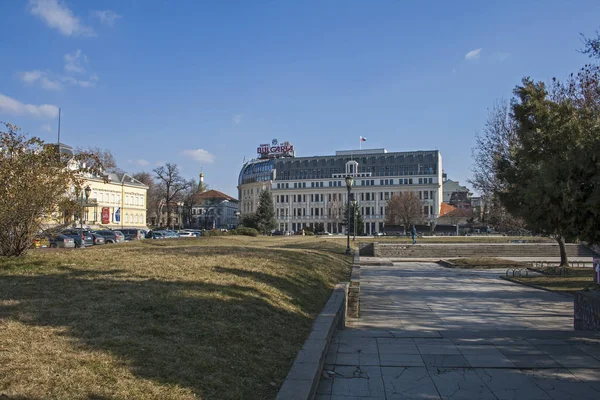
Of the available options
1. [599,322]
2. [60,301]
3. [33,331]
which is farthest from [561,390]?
[60,301]

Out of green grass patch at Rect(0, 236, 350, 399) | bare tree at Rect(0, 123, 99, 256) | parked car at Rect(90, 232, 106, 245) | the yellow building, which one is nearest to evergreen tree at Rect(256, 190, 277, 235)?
the yellow building

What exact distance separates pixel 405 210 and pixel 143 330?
75805 mm

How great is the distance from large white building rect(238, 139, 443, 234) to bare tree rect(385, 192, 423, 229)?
2191 cm

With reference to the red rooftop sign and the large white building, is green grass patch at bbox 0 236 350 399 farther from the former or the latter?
the red rooftop sign

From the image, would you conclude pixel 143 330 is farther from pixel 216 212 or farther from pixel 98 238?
pixel 216 212

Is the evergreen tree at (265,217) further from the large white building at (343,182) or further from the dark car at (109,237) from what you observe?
the dark car at (109,237)

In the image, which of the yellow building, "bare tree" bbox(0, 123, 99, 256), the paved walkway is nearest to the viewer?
the paved walkway

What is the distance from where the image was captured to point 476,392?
503cm

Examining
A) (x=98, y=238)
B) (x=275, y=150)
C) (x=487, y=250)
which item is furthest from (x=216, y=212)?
(x=487, y=250)

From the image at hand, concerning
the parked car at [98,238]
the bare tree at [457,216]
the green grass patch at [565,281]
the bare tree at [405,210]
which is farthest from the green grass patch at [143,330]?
the bare tree at [457,216]

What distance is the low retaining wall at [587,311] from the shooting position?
7.82 metres

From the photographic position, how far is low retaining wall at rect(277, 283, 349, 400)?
420 centimetres

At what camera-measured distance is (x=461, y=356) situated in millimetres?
6539

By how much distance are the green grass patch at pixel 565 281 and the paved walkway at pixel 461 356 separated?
14.7 feet
